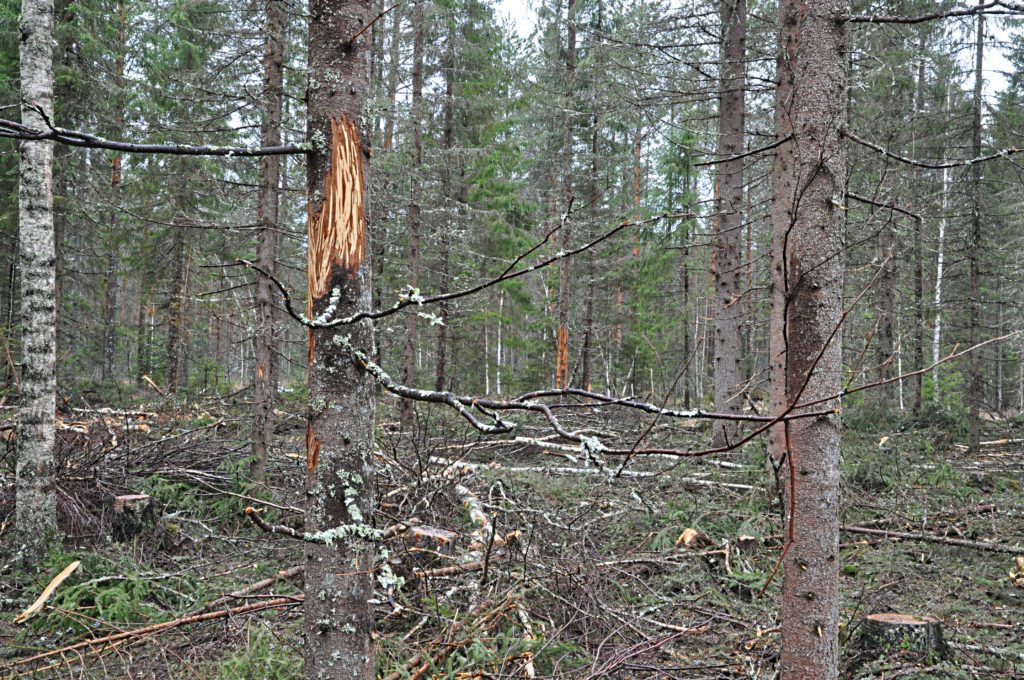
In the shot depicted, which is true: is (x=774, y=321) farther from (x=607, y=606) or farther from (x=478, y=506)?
(x=478, y=506)

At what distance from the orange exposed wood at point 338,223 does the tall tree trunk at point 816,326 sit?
6.80ft

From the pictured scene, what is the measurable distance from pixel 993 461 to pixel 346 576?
12978mm

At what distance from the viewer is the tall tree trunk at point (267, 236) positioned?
25.1 ft

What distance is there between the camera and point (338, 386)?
7.62 ft

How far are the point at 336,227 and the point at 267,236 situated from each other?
239 inches

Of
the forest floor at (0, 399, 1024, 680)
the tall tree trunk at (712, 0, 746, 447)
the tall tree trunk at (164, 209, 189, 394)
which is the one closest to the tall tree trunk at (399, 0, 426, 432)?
the forest floor at (0, 399, 1024, 680)

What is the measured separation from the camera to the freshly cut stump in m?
4.16

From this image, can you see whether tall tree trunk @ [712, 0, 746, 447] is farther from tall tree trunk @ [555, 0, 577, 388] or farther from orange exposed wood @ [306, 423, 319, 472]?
orange exposed wood @ [306, 423, 319, 472]

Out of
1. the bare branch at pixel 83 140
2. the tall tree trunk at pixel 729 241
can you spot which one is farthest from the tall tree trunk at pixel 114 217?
the bare branch at pixel 83 140

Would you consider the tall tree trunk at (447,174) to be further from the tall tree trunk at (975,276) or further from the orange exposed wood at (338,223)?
the orange exposed wood at (338,223)

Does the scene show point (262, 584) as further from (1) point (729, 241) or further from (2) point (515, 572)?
(1) point (729, 241)

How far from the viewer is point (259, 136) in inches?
359

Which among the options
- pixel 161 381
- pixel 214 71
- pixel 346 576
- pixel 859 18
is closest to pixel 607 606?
pixel 346 576

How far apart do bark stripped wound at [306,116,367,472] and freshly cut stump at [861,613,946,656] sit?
420 cm
